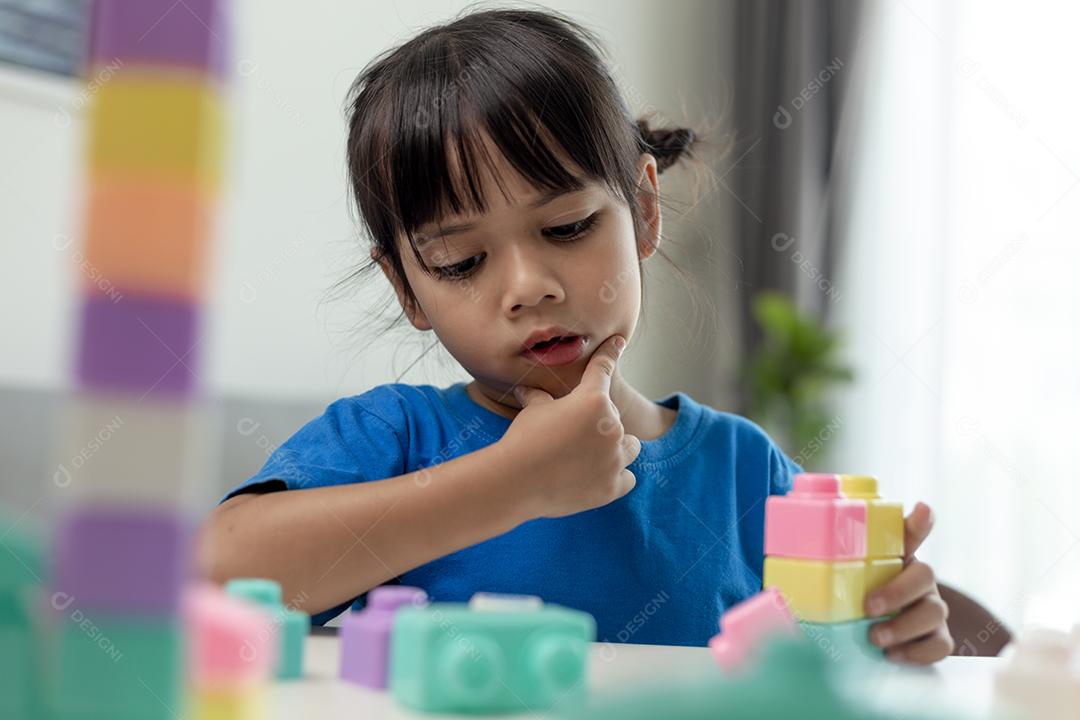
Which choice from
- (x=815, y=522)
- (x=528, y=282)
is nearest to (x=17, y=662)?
(x=815, y=522)

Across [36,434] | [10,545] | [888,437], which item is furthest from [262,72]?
[10,545]

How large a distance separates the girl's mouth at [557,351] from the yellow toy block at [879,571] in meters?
0.36

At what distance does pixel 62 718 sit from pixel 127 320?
73mm

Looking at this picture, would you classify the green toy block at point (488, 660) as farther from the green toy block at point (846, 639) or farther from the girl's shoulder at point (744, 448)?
the girl's shoulder at point (744, 448)

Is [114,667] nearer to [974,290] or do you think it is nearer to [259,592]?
[259,592]

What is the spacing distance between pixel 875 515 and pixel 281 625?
30cm

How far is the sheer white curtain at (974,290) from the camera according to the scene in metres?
2.50

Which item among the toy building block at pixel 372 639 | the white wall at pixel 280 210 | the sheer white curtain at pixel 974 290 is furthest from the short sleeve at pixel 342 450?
the sheer white curtain at pixel 974 290

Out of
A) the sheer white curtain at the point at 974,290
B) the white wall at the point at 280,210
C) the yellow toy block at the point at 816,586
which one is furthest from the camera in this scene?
the sheer white curtain at the point at 974,290

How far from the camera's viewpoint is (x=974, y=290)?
268 cm

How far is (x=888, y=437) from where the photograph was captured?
9.32 ft

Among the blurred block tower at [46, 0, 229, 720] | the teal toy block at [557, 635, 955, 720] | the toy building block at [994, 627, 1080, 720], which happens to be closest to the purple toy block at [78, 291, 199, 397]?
the blurred block tower at [46, 0, 229, 720]

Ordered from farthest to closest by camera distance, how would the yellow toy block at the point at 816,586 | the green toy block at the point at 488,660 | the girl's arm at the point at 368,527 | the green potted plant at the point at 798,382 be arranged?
1. the green potted plant at the point at 798,382
2. the girl's arm at the point at 368,527
3. the yellow toy block at the point at 816,586
4. the green toy block at the point at 488,660

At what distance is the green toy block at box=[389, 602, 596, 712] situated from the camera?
0.36 metres
